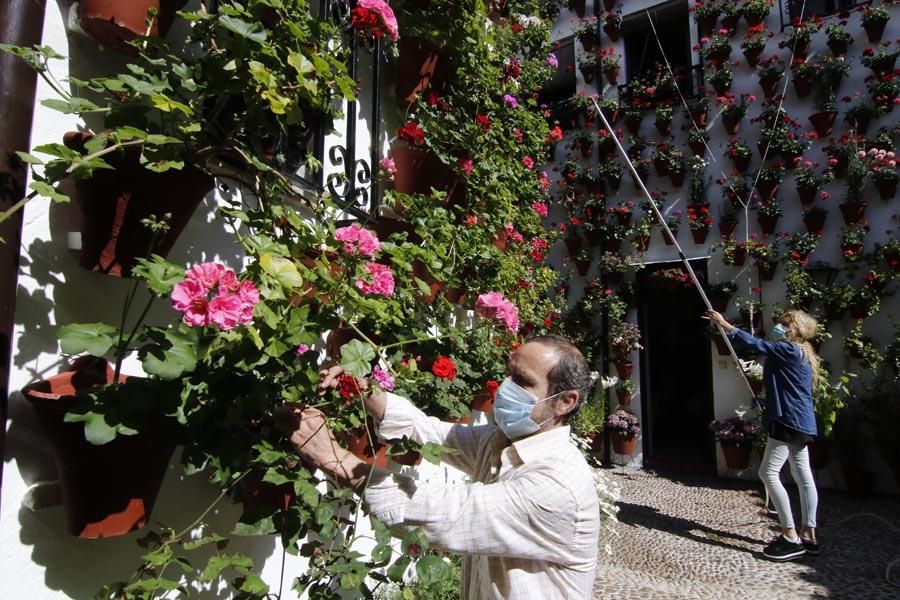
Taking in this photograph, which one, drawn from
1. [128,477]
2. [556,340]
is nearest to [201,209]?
[128,477]

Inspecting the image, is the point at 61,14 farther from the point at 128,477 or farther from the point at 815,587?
the point at 815,587

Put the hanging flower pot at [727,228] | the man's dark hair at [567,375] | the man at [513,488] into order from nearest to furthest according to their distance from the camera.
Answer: the man at [513,488]
the man's dark hair at [567,375]
the hanging flower pot at [727,228]

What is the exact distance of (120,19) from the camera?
48.0 inches

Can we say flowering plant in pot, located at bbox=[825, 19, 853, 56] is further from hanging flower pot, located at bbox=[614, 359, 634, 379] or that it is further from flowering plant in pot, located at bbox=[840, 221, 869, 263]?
hanging flower pot, located at bbox=[614, 359, 634, 379]

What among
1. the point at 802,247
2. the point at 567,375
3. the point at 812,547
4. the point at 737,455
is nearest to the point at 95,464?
the point at 567,375

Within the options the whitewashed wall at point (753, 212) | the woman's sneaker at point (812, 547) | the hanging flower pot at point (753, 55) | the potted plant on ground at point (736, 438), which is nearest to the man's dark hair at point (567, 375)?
the woman's sneaker at point (812, 547)

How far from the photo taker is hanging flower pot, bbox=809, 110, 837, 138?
6711mm

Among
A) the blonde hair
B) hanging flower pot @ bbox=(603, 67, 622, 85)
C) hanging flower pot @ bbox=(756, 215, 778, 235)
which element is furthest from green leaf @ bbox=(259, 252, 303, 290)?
hanging flower pot @ bbox=(603, 67, 622, 85)

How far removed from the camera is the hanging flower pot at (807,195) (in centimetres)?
673

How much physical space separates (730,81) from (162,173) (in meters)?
7.97

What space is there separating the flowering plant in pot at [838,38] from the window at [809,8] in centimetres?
29

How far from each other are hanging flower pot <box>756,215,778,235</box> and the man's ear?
654 cm

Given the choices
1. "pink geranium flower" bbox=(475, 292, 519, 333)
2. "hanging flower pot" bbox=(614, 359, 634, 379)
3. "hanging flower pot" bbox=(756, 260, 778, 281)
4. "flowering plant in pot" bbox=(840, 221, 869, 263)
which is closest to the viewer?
"pink geranium flower" bbox=(475, 292, 519, 333)

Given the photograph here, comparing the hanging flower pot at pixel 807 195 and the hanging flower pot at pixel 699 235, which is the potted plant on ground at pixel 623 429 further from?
the hanging flower pot at pixel 807 195
